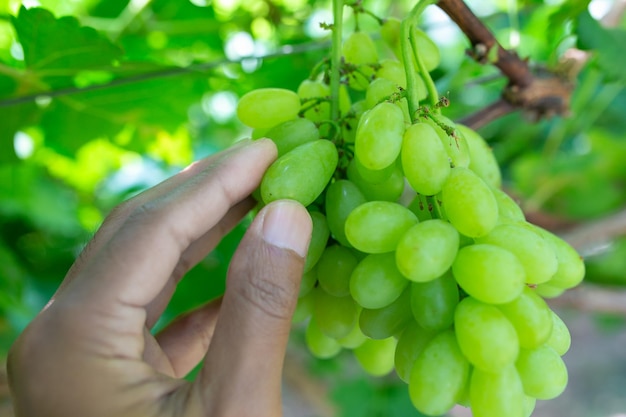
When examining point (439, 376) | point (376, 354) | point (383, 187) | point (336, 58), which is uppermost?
point (336, 58)

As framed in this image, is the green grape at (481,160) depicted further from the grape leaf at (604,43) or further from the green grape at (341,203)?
the grape leaf at (604,43)

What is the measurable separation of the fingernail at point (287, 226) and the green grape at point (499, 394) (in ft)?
0.64

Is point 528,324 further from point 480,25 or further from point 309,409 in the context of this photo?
point 309,409

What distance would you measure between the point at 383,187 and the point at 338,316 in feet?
0.48

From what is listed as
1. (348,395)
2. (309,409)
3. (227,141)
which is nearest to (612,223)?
(348,395)

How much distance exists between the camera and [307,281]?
628 mm

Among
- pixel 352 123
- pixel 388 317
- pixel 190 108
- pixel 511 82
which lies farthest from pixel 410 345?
pixel 190 108

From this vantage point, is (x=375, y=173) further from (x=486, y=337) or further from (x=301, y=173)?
(x=486, y=337)

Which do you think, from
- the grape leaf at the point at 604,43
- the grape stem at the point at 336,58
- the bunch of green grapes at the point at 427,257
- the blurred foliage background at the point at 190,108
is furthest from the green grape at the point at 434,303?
the grape leaf at the point at 604,43

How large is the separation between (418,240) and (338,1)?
290 millimetres

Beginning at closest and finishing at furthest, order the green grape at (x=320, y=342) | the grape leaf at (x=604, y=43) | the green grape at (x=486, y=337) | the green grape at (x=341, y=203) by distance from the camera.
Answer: the green grape at (x=486, y=337) < the green grape at (x=341, y=203) < the green grape at (x=320, y=342) < the grape leaf at (x=604, y=43)

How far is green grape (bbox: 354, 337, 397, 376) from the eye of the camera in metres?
0.67

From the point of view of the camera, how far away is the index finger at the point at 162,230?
490 mm

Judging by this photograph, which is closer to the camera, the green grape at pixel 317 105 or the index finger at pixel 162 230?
the index finger at pixel 162 230
